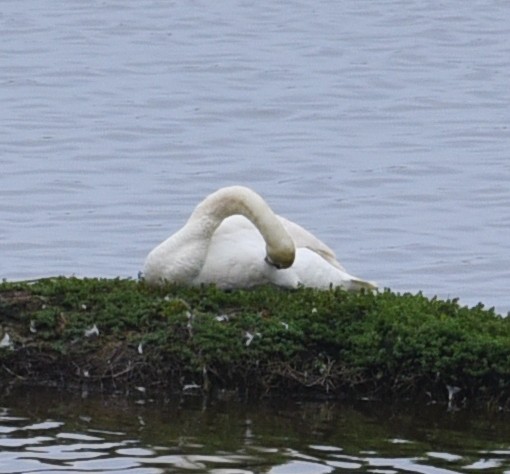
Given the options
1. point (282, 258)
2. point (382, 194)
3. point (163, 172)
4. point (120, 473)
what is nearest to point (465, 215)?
point (382, 194)

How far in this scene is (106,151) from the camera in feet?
111

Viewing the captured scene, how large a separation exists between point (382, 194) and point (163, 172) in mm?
3753

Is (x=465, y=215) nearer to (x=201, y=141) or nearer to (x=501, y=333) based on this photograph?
(x=201, y=141)

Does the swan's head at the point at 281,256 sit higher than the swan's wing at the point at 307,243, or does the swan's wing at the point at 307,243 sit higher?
the swan's wing at the point at 307,243

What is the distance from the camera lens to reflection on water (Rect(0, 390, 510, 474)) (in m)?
12.2

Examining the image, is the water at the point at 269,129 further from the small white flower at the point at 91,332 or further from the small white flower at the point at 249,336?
the small white flower at the point at 91,332

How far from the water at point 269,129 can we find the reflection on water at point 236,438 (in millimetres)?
8266

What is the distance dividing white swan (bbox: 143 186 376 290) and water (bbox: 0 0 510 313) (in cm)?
673

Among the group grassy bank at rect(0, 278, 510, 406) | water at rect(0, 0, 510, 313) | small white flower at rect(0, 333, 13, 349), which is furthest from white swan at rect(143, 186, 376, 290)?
water at rect(0, 0, 510, 313)

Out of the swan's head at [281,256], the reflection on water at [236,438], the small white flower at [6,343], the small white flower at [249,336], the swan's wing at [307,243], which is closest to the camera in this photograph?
the reflection on water at [236,438]

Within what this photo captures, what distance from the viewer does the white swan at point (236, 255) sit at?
14609 mm

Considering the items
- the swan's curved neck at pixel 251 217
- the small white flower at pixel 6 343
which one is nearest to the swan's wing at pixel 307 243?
the swan's curved neck at pixel 251 217

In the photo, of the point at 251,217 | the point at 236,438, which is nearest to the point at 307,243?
the point at 251,217

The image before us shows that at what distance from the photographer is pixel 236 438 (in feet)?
42.3
